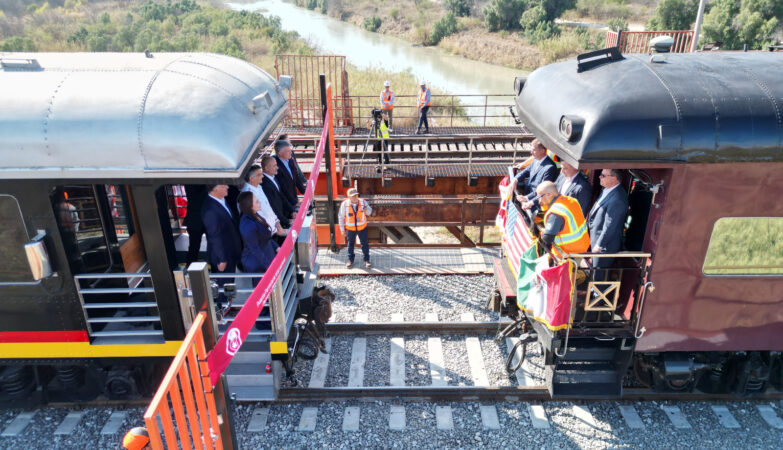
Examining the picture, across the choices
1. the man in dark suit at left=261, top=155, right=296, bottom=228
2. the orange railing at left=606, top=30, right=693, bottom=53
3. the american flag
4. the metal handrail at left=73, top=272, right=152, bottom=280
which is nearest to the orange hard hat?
the metal handrail at left=73, top=272, right=152, bottom=280

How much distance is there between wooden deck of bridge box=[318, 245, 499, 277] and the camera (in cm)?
878

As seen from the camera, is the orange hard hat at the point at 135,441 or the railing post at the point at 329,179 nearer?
the orange hard hat at the point at 135,441

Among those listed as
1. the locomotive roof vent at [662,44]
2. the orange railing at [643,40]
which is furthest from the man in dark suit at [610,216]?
the orange railing at [643,40]

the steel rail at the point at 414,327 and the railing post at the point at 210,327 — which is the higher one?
the railing post at the point at 210,327

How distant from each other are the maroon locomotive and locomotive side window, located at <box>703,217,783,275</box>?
0.01m

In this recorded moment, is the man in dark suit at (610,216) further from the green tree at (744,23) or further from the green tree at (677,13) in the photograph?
the green tree at (677,13)

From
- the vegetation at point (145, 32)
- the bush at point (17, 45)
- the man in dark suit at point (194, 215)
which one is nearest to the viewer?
the man in dark suit at point (194, 215)

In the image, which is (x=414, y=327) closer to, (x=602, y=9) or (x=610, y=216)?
(x=610, y=216)

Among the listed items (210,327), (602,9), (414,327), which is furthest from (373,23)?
(210,327)

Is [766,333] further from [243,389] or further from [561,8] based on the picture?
[561,8]

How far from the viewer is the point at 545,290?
5.34m

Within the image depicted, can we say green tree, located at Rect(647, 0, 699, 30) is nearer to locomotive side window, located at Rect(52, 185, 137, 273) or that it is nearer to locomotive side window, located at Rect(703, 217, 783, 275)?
locomotive side window, located at Rect(703, 217, 783, 275)

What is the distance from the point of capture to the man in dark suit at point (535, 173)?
21.8 ft

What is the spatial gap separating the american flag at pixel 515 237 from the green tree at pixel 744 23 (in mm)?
31302
